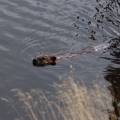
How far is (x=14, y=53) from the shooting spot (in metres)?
11.4

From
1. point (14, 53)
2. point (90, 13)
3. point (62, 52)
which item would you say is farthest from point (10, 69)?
point (90, 13)

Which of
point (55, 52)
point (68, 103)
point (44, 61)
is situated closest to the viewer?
point (68, 103)

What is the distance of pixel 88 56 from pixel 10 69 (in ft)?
6.98

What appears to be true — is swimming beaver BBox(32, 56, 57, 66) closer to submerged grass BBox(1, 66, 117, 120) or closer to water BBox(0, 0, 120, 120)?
water BBox(0, 0, 120, 120)

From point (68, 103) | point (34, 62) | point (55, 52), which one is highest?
point (55, 52)

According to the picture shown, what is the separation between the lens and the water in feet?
30.6

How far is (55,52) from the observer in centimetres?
1142

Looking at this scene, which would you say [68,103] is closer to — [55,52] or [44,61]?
[44,61]

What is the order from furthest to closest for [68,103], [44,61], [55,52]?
[55,52]
[44,61]
[68,103]

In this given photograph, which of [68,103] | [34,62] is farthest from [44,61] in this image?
[68,103]

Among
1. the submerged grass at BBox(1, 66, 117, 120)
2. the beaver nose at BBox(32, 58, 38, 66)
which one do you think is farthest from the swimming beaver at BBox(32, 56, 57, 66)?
the submerged grass at BBox(1, 66, 117, 120)

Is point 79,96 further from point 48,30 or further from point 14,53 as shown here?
point 48,30

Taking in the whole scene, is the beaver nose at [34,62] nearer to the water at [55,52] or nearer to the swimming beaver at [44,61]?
the swimming beaver at [44,61]

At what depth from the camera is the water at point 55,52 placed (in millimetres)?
9320
